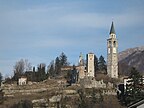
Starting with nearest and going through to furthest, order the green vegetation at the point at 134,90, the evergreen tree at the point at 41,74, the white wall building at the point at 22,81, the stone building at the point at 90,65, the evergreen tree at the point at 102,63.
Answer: the green vegetation at the point at 134,90
the stone building at the point at 90,65
the white wall building at the point at 22,81
the evergreen tree at the point at 41,74
the evergreen tree at the point at 102,63

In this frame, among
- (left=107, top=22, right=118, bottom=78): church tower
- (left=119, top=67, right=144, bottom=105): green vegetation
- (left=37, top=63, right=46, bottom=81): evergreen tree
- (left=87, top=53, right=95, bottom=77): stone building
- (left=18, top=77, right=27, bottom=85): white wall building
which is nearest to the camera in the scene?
(left=119, top=67, right=144, bottom=105): green vegetation

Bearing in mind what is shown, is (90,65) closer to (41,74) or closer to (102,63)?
(102,63)

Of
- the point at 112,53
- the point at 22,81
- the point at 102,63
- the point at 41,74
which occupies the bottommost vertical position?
the point at 22,81

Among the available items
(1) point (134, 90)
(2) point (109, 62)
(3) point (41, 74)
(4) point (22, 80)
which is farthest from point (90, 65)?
(1) point (134, 90)

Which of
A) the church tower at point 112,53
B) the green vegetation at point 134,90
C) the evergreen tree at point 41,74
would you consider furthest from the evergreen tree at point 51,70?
the green vegetation at point 134,90

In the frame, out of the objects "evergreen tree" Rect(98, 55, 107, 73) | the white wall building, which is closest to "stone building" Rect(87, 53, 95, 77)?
"evergreen tree" Rect(98, 55, 107, 73)

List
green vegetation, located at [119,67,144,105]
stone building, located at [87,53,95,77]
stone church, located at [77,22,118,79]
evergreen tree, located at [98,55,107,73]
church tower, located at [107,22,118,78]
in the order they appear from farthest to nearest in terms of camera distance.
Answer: evergreen tree, located at [98,55,107,73]
church tower, located at [107,22,118,78]
stone building, located at [87,53,95,77]
stone church, located at [77,22,118,79]
green vegetation, located at [119,67,144,105]

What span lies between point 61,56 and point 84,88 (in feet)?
133

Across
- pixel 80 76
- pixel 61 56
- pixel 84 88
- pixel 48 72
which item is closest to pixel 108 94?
pixel 84 88

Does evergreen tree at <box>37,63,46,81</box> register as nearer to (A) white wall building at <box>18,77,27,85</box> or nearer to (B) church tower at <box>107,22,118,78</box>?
(A) white wall building at <box>18,77,27,85</box>

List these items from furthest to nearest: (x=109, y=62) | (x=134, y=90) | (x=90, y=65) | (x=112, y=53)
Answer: (x=112, y=53), (x=109, y=62), (x=90, y=65), (x=134, y=90)

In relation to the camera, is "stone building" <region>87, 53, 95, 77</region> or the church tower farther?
the church tower

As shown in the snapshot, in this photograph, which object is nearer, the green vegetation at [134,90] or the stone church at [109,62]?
the green vegetation at [134,90]

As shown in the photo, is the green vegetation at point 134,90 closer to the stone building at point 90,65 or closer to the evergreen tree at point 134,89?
the evergreen tree at point 134,89
